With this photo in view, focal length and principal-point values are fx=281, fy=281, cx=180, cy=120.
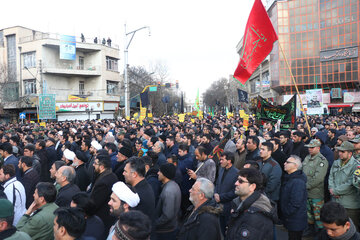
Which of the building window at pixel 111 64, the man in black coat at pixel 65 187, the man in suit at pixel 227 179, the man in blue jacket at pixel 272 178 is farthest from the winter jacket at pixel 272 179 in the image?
the building window at pixel 111 64

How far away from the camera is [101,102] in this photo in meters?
37.5

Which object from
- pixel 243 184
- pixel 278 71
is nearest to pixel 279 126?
pixel 243 184

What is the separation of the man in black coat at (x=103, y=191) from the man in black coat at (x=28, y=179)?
1545 mm

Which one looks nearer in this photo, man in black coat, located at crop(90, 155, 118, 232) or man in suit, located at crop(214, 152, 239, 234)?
man in black coat, located at crop(90, 155, 118, 232)

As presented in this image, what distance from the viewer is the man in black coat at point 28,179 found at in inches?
200

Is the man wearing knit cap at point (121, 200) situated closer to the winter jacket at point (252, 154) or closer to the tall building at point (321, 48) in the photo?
the winter jacket at point (252, 154)

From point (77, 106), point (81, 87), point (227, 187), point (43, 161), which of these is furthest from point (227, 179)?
point (81, 87)

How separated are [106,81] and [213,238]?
3821cm

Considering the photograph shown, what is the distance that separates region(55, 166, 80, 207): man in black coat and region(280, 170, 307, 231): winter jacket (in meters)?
3.26

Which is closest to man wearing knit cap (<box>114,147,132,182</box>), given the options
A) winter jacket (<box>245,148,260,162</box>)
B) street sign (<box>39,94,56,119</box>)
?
A: winter jacket (<box>245,148,260,162</box>)

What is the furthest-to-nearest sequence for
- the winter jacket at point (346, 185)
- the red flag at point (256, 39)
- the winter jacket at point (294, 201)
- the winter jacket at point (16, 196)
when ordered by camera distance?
the red flag at point (256, 39) → the winter jacket at point (346, 185) → the winter jacket at point (294, 201) → the winter jacket at point (16, 196)

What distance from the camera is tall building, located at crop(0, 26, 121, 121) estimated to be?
34.9 meters

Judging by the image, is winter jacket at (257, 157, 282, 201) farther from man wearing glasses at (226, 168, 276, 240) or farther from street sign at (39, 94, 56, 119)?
street sign at (39, 94, 56, 119)

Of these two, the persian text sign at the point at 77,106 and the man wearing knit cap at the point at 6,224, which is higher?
the persian text sign at the point at 77,106
